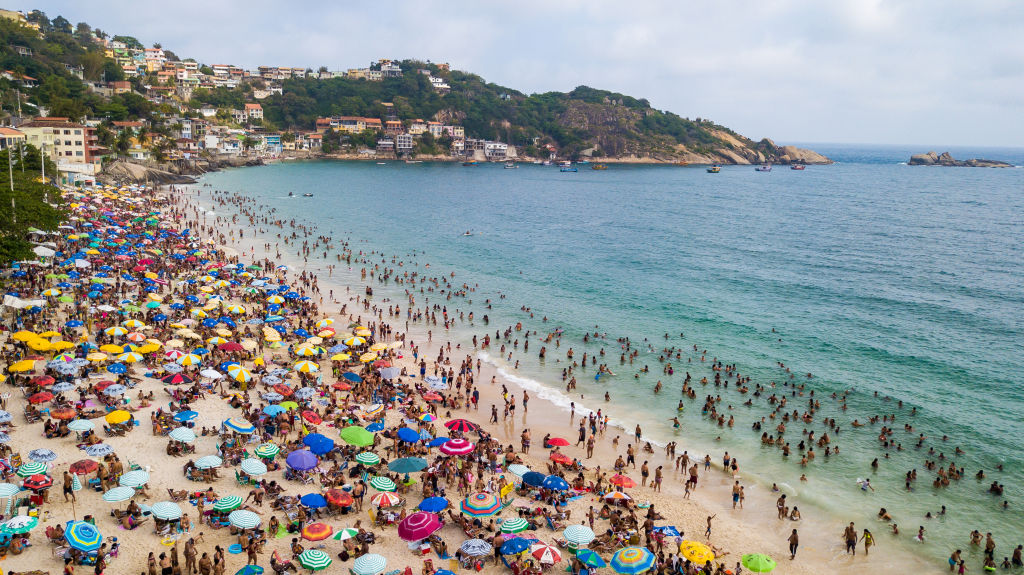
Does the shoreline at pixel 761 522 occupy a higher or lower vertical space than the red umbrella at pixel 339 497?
lower

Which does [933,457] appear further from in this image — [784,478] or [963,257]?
[963,257]

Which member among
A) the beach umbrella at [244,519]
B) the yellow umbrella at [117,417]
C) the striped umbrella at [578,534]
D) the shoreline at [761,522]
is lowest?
the shoreline at [761,522]

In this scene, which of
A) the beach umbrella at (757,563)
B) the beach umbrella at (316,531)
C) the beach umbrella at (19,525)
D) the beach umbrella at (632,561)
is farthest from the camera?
the beach umbrella at (757,563)

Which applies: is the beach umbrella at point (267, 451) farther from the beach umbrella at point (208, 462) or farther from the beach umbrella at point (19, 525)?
the beach umbrella at point (19, 525)

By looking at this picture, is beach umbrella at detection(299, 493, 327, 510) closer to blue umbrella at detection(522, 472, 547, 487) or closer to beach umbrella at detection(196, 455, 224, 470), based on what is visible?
beach umbrella at detection(196, 455, 224, 470)

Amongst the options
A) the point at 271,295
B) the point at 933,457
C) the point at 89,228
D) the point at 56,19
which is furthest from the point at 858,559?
the point at 56,19

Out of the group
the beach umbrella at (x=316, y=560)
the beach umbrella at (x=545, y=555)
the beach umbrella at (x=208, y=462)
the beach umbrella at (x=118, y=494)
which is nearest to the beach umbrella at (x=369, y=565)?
the beach umbrella at (x=316, y=560)
